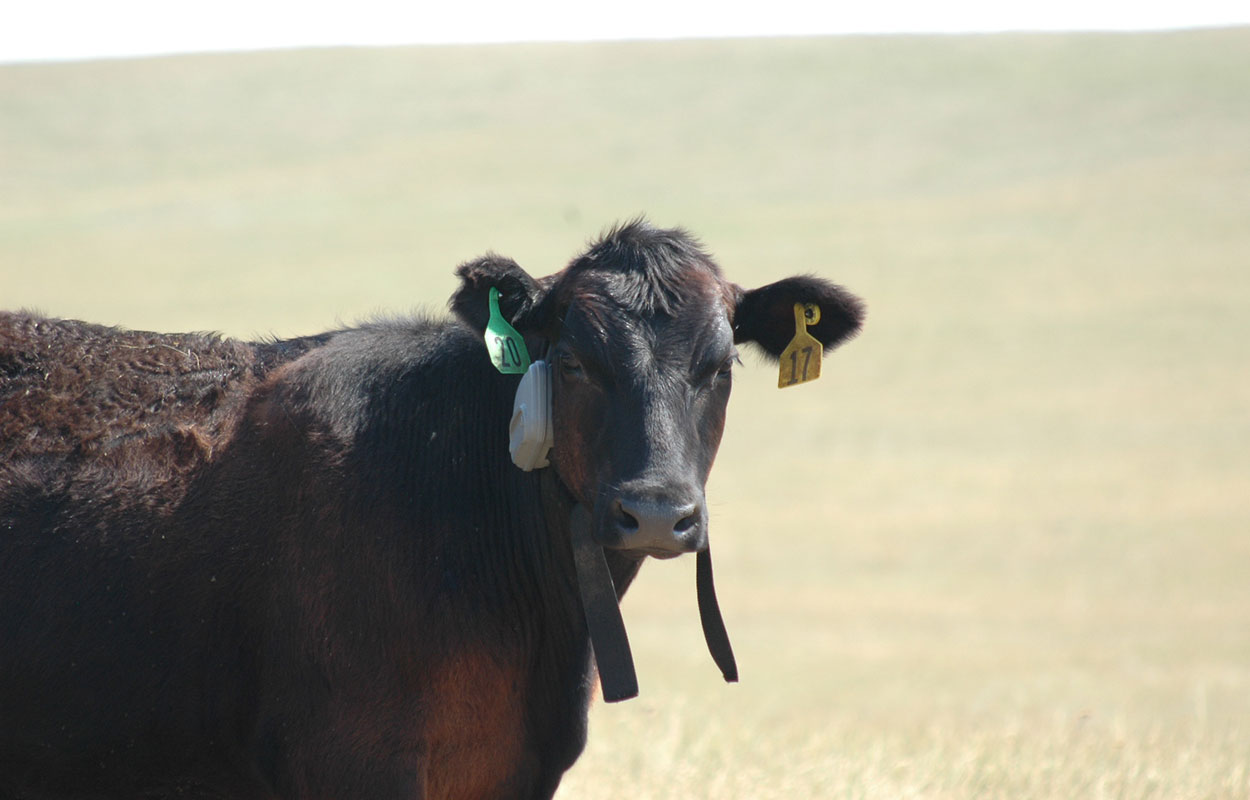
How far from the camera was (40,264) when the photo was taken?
43.2m

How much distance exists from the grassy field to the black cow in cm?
218

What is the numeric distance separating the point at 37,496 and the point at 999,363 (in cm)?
3069

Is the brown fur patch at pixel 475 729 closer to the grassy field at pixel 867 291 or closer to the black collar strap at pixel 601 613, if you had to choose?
the black collar strap at pixel 601 613

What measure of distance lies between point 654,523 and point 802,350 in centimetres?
131

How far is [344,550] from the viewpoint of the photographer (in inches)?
182

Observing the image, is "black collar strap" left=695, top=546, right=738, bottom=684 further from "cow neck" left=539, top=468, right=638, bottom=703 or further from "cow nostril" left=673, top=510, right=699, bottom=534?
"cow nostril" left=673, top=510, right=699, bottom=534

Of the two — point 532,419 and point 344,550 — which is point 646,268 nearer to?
point 532,419

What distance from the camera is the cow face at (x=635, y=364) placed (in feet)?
14.2

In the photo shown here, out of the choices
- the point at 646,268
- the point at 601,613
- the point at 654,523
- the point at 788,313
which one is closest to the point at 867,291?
the point at 788,313

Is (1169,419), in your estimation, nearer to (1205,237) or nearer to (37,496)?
(1205,237)

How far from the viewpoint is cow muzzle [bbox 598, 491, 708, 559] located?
4230 millimetres

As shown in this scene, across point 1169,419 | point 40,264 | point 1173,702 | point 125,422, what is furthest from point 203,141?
point 125,422

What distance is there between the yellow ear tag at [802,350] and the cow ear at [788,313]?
0.13 ft

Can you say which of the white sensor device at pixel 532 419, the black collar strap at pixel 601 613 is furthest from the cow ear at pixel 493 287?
the black collar strap at pixel 601 613
